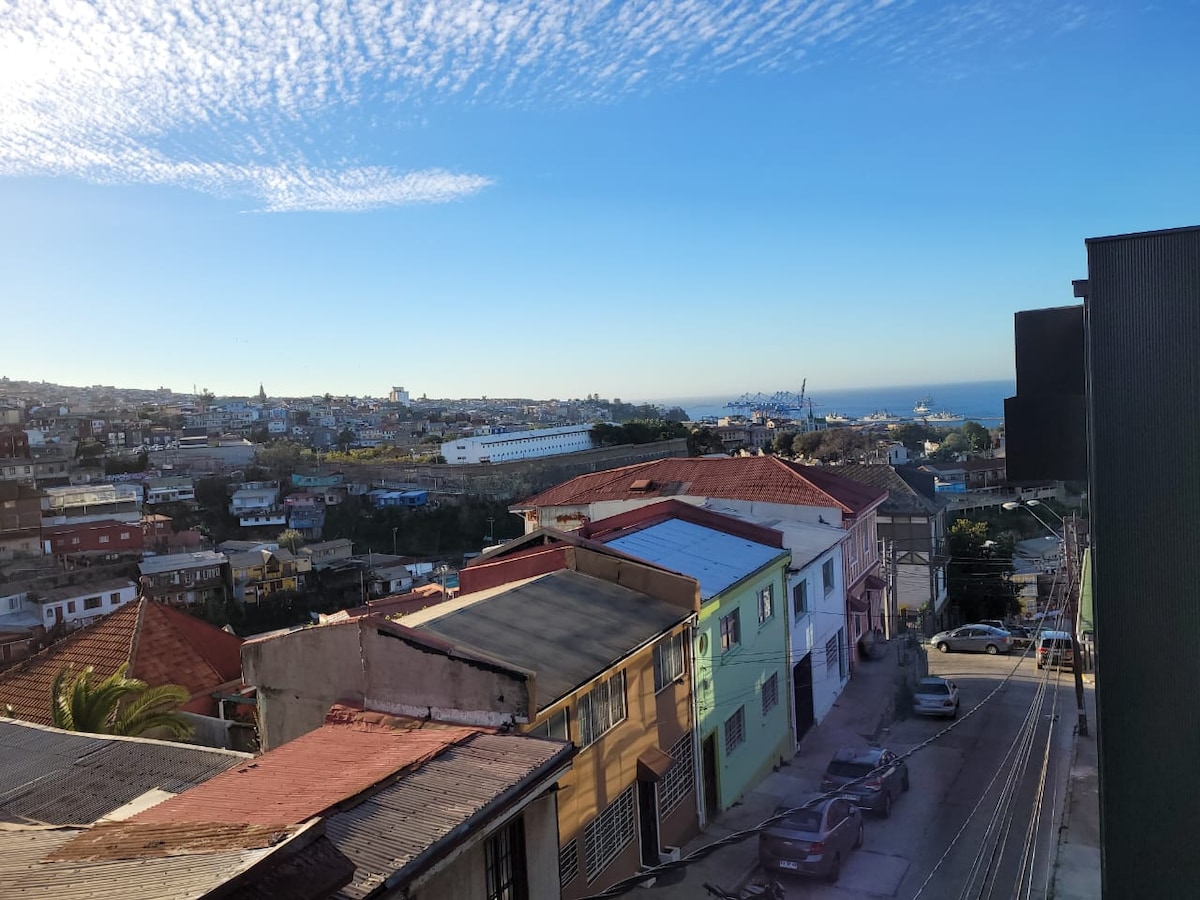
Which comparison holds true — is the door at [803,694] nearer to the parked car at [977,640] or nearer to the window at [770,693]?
Answer: the window at [770,693]

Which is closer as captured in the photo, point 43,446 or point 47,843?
point 47,843

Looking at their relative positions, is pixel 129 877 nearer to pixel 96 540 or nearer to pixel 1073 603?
pixel 1073 603

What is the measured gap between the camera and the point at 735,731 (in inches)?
432

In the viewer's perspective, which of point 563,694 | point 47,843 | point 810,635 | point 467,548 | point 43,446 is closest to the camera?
point 47,843

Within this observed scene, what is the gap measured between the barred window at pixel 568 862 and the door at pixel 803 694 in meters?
6.51

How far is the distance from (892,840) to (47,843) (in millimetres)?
8249

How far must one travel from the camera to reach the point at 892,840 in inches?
369

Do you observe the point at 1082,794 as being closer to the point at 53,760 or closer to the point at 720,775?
the point at 720,775

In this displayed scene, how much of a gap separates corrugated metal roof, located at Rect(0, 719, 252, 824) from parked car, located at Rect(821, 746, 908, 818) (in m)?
6.63

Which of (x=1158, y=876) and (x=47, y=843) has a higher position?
(x=47, y=843)

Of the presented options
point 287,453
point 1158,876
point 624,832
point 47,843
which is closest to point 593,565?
point 624,832

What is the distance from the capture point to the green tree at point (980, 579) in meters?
25.7

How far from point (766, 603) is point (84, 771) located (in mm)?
8445

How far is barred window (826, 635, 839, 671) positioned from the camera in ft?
49.0
